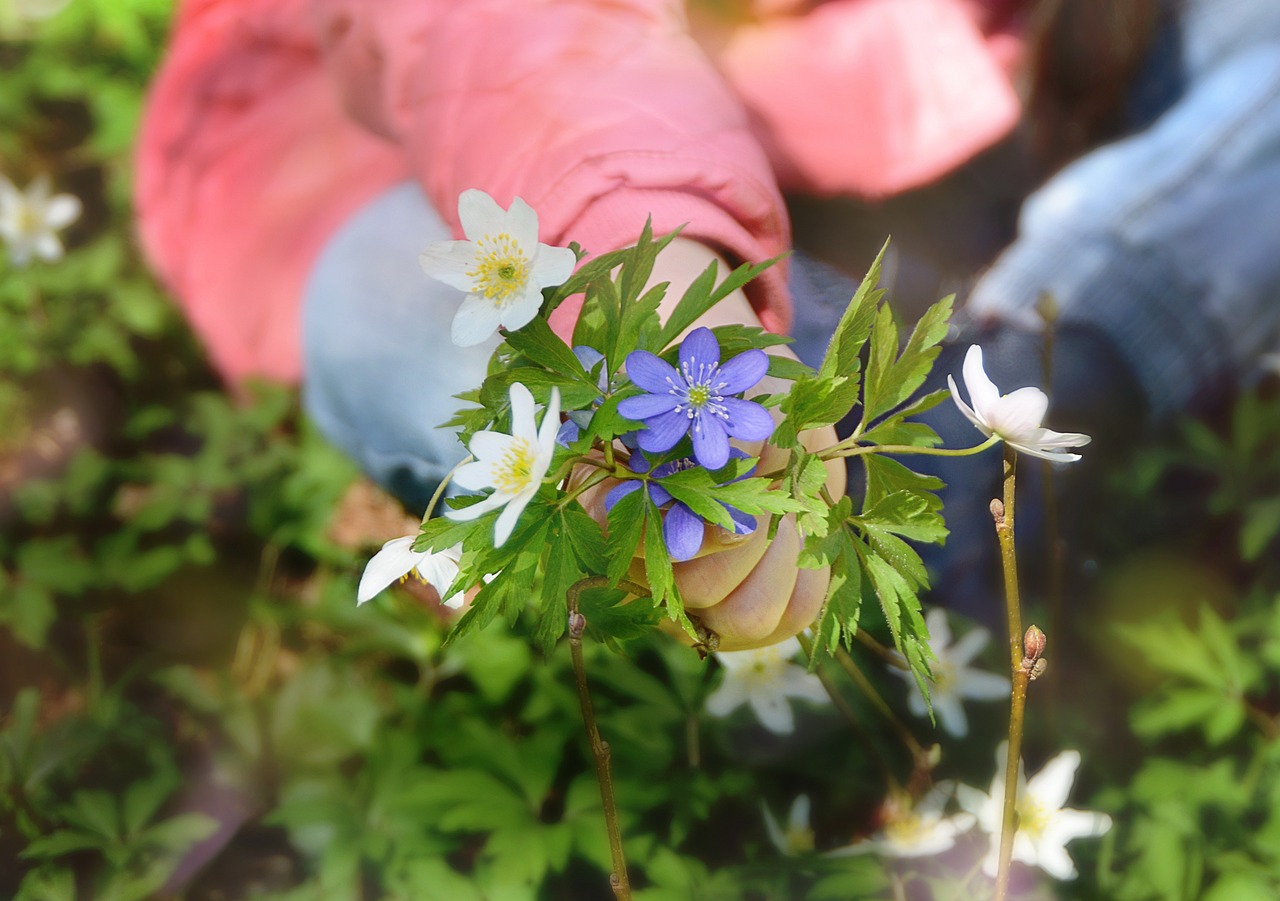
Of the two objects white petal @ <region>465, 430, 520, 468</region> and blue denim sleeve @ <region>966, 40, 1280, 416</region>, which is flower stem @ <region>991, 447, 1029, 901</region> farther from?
blue denim sleeve @ <region>966, 40, 1280, 416</region>

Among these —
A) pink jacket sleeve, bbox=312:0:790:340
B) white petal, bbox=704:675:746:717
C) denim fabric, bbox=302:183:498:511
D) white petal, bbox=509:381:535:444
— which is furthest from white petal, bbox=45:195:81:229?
white petal, bbox=509:381:535:444

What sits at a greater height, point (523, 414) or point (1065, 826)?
point (523, 414)

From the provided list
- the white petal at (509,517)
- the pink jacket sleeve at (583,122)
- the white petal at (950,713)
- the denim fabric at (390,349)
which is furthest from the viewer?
the white petal at (950,713)

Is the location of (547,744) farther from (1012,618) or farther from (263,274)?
(263,274)

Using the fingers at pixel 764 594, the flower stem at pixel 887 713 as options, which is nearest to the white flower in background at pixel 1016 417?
the fingers at pixel 764 594

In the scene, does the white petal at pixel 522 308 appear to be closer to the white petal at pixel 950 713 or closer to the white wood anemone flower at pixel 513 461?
the white wood anemone flower at pixel 513 461

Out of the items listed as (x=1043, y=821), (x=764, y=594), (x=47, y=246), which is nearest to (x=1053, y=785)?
(x=1043, y=821)

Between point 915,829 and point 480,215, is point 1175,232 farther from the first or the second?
point 480,215

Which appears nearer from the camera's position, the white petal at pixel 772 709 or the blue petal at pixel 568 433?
the blue petal at pixel 568 433
